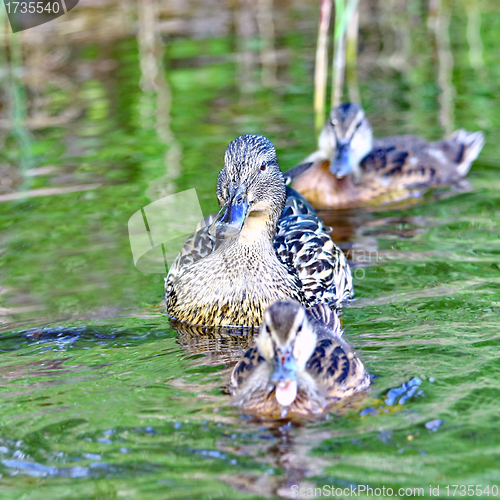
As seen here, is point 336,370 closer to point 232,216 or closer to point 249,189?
point 232,216

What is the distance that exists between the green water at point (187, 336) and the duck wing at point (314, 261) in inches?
6.3

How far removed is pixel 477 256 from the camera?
592cm

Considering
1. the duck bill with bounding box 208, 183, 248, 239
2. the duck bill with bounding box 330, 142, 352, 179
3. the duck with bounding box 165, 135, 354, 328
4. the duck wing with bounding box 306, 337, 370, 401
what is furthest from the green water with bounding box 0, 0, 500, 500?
→ the duck bill with bounding box 208, 183, 248, 239

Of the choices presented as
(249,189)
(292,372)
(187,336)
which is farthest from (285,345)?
(249,189)

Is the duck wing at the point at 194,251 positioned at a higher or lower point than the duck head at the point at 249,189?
lower

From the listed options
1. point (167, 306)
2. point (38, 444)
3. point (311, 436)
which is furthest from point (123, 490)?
point (167, 306)

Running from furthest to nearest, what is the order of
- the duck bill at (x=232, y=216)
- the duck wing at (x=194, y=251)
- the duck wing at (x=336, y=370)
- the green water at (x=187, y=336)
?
1. the duck wing at (x=194, y=251)
2. the duck bill at (x=232, y=216)
3. the duck wing at (x=336, y=370)
4. the green water at (x=187, y=336)

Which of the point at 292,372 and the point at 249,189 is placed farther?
the point at 249,189

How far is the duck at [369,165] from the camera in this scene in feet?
24.7

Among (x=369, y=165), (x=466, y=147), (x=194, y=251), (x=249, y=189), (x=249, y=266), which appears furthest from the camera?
(x=466, y=147)

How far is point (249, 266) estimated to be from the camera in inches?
206

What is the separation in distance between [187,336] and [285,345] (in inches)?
52.2

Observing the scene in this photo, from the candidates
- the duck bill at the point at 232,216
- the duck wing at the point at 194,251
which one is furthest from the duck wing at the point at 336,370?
the duck wing at the point at 194,251

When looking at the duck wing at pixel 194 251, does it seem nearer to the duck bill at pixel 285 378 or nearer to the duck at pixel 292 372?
the duck at pixel 292 372
